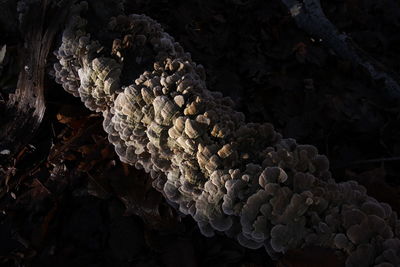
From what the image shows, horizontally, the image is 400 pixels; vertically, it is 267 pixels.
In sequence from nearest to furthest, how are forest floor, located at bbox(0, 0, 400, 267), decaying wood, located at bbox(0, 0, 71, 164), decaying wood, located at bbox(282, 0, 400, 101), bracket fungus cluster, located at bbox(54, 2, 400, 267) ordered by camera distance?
bracket fungus cluster, located at bbox(54, 2, 400, 267) < forest floor, located at bbox(0, 0, 400, 267) < decaying wood, located at bbox(0, 0, 71, 164) < decaying wood, located at bbox(282, 0, 400, 101)

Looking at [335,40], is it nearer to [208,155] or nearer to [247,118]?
[247,118]

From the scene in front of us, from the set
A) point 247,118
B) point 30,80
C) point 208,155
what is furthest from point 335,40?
point 30,80

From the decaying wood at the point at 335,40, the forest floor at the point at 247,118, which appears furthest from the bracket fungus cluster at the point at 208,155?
the decaying wood at the point at 335,40

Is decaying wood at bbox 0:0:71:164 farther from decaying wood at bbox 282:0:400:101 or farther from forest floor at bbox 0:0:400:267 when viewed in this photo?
decaying wood at bbox 282:0:400:101

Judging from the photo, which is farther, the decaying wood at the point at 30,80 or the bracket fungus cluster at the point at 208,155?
the decaying wood at the point at 30,80

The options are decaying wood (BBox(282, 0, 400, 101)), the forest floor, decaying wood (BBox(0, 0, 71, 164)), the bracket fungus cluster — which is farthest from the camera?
decaying wood (BBox(282, 0, 400, 101))

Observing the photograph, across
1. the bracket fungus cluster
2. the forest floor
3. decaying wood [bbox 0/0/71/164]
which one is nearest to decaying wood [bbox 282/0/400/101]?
the forest floor

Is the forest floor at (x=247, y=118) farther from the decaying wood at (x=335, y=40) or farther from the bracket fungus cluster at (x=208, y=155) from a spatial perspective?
the bracket fungus cluster at (x=208, y=155)

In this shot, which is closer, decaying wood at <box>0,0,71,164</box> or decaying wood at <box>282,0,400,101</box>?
decaying wood at <box>0,0,71,164</box>
